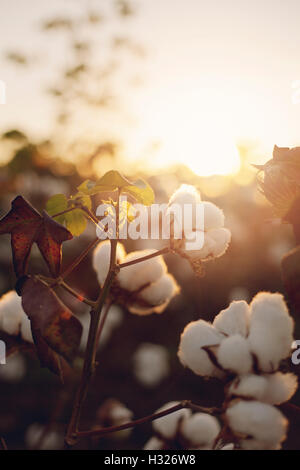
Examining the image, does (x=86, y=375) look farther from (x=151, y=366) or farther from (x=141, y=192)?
(x=151, y=366)

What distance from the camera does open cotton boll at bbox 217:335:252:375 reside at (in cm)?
60

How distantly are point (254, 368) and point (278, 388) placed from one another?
0.04 m

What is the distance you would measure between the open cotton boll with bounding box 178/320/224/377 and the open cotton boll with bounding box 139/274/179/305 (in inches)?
7.1

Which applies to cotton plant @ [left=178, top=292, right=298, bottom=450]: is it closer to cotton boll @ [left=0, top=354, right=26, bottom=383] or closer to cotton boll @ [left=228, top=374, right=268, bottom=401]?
cotton boll @ [left=228, top=374, right=268, bottom=401]

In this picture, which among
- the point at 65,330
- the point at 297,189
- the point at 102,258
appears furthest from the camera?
the point at 102,258

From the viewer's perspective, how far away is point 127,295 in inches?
32.5

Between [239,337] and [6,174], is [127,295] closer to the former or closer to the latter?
[239,337]

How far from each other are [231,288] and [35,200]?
183 cm

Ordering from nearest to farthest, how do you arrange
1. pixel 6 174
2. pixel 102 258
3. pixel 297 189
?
1. pixel 297 189
2. pixel 102 258
3. pixel 6 174

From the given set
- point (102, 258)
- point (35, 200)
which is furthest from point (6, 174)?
point (102, 258)

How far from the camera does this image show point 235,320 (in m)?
0.65

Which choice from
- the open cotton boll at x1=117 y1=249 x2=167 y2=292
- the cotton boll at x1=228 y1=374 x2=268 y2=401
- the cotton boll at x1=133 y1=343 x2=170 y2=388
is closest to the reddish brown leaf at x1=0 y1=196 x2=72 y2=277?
the open cotton boll at x1=117 y1=249 x2=167 y2=292

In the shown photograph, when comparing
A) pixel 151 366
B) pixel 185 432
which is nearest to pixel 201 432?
pixel 185 432
